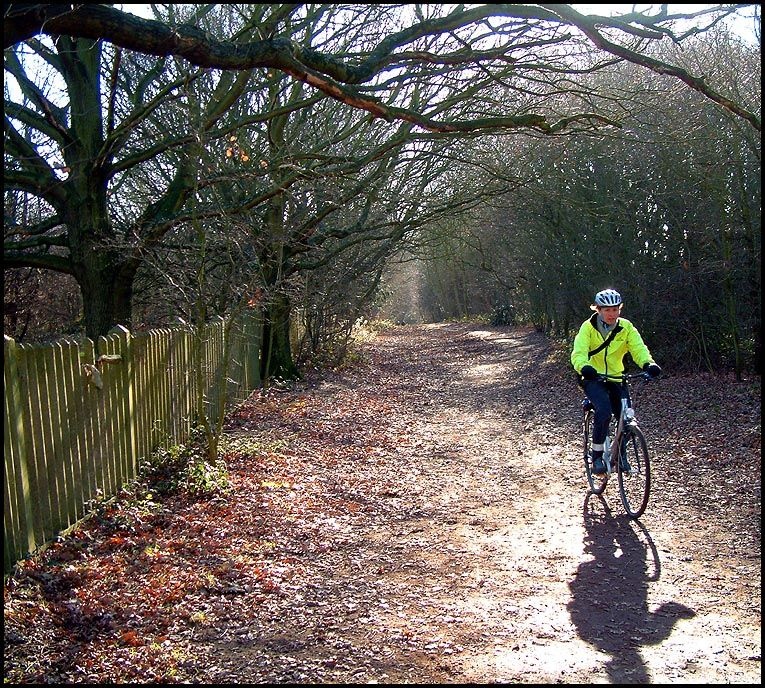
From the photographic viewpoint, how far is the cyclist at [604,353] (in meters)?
7.57

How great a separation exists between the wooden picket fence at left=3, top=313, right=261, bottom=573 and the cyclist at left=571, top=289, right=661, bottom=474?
4.75 m

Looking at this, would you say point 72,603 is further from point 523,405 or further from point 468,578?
point 523,405

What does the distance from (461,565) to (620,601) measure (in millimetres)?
1411

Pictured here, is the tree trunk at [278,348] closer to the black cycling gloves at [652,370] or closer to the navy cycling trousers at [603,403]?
the navy cycling trousers at [603,403]

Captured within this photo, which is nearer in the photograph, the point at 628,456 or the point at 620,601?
the point at 620,601

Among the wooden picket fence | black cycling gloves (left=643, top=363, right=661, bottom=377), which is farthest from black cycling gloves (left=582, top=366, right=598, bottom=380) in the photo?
the wooden picket fence

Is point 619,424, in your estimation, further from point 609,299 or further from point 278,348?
point 278,348

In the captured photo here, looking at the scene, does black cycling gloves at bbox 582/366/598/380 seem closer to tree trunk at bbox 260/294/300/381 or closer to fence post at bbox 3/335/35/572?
fence post at bbox 3/335/35/572

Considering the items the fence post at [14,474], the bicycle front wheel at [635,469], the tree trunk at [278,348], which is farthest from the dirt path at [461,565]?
the tree trunk at [278,348]

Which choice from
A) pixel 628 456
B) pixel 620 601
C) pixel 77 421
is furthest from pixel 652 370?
pixel 77 421

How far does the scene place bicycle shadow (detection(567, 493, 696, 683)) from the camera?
4.50 metres

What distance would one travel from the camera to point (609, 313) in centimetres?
761

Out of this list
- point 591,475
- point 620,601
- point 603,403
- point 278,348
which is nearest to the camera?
point 620,601

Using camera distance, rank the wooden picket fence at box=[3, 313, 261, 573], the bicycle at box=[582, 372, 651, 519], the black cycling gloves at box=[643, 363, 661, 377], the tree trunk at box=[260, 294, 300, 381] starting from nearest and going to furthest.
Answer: the wooden picket fence at box=[3, 313, 261, 573], the black cycling gloves at box=[643, 363, 661, 377], the bicycle at box=[582, 372, 651, 519], the tree trunk at box=[260, 294, 300, 381]
